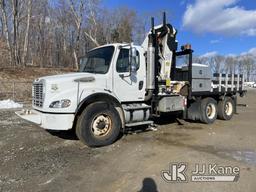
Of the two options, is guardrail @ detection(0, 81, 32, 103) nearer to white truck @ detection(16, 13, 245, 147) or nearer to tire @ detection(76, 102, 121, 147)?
white truck @ detection(16, 13, 245, 147)

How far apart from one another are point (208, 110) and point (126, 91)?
4.31 meters

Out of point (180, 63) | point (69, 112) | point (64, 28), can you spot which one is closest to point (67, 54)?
point (64, 28)

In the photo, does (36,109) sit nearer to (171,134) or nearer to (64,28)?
(171,134)

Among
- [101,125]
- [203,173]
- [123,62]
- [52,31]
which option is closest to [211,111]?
[123,62]

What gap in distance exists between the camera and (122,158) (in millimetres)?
6422

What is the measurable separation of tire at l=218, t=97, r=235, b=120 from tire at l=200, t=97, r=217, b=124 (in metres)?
0.51

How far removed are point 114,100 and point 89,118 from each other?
3.23ft

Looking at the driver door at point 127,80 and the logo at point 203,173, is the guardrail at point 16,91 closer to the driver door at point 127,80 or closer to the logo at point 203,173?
the driver door at point 127,80

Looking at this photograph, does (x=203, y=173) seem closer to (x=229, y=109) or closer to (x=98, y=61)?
(x=98, y=61)

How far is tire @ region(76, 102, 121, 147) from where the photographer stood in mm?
7176

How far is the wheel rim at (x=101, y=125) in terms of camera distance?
742 centimetres

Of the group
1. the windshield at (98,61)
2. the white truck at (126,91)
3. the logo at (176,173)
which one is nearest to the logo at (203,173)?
the logo at (176,173)

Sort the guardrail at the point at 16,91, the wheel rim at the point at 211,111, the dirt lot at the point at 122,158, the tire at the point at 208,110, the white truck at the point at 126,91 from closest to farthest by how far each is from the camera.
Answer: the dirt lot at the point at 122,158 < the white truck at the point at 126,91 < the tire at the point at 208,110 < the wheel rim at the point at 211,111 < the guardrail at the point at 16,91

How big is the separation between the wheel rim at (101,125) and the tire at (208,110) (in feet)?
14.5
